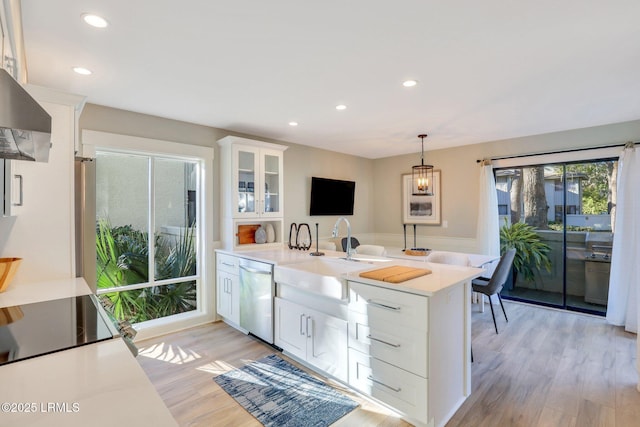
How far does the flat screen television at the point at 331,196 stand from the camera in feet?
16.4

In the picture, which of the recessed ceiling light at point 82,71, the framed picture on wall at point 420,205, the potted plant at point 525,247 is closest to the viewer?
the recessed ceiling light at point 82,71

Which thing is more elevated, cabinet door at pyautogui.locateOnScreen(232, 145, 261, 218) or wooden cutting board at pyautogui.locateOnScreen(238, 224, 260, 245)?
cabinet door at pyautogui.locateOnScreen(232, 145, 261, 218)

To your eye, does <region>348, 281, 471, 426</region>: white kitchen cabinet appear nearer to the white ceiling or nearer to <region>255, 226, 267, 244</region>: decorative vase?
the white ceiling

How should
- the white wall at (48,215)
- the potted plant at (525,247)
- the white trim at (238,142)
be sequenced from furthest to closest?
1. the potted plant at (525,247)
2. the white trim at (238,142)
3. the white wall at (48,215)

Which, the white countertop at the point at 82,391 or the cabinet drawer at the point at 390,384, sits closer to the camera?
the white countertop at the point at 82,391

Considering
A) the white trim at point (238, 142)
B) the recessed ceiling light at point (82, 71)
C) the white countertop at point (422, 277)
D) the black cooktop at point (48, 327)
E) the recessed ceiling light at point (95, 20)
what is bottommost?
the white countertop at point (422, 277)

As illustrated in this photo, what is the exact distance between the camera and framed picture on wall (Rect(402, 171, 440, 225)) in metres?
5.25

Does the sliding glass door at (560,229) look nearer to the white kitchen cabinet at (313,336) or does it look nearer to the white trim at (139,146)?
the white kitchen cabinet at (313,336)

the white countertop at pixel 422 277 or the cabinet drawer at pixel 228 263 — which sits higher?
the white countertop at pixel 422 277

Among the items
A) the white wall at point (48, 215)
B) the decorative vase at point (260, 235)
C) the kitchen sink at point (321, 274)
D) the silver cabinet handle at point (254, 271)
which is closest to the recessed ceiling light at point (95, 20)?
the white wall at point (48, 215)

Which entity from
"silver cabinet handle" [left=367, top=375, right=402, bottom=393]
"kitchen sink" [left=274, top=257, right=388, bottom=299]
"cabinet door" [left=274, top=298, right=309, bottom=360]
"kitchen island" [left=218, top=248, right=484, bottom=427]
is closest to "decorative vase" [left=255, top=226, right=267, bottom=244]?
"kitchen sink" [left=274, top=257, right=388, bottom=299]

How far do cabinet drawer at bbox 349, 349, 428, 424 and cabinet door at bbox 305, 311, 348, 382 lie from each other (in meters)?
0.09

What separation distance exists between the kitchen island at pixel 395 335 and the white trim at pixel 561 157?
278 cm

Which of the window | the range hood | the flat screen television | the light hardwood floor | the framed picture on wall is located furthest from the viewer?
the framed picture on wall
